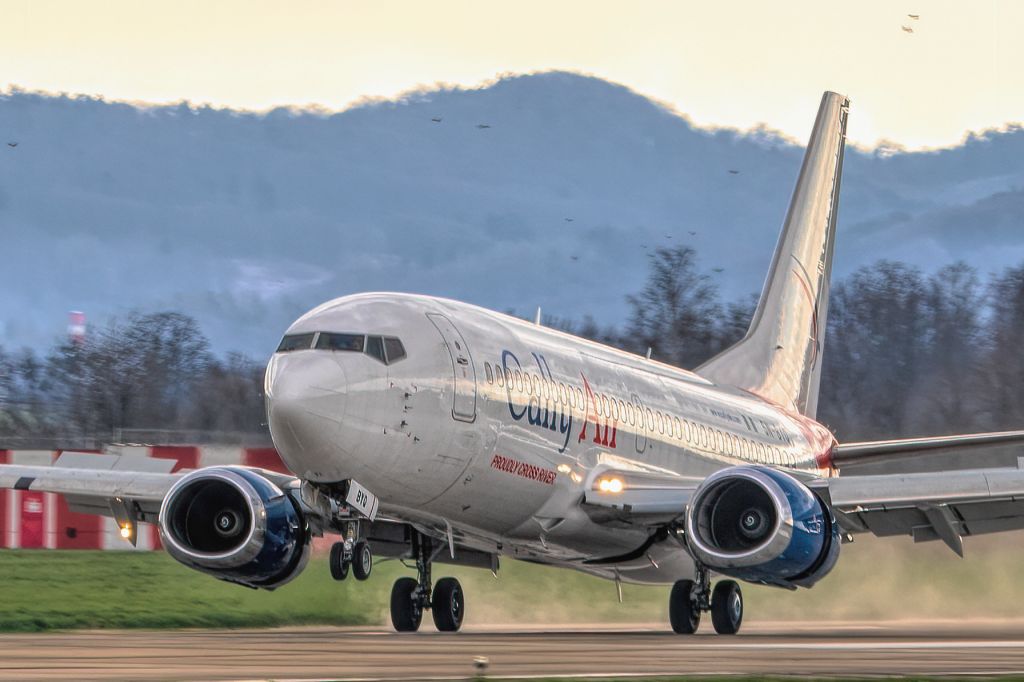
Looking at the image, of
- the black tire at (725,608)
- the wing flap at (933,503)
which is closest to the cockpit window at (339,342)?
the wing flap at (933,503)

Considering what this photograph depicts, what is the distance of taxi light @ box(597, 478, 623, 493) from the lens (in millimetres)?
23169

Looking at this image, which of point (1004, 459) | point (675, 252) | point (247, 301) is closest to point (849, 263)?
point (247, 301)

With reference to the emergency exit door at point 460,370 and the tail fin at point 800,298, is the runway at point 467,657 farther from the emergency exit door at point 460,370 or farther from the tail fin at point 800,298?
the tail fin at point 800,298

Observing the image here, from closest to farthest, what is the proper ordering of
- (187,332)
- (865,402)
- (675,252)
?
(865,402) < (187,332) < (675,252)

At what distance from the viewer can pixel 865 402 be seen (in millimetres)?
54344

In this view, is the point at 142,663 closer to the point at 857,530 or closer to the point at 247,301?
the point at 857,530

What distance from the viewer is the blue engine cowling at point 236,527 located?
21.4 m

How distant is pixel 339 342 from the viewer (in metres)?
19.0

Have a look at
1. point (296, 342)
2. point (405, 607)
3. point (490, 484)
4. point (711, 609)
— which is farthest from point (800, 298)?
point (296, 342)

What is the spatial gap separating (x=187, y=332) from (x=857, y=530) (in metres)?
46.2

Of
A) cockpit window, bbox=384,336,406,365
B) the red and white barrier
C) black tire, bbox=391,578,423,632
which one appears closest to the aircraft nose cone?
cockpit window, bbox=384,336,406,365

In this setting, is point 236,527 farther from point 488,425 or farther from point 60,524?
point 60,524

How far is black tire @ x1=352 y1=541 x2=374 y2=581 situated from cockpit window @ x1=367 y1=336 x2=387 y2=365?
2.01m

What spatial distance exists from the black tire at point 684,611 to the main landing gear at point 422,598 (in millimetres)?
2892
